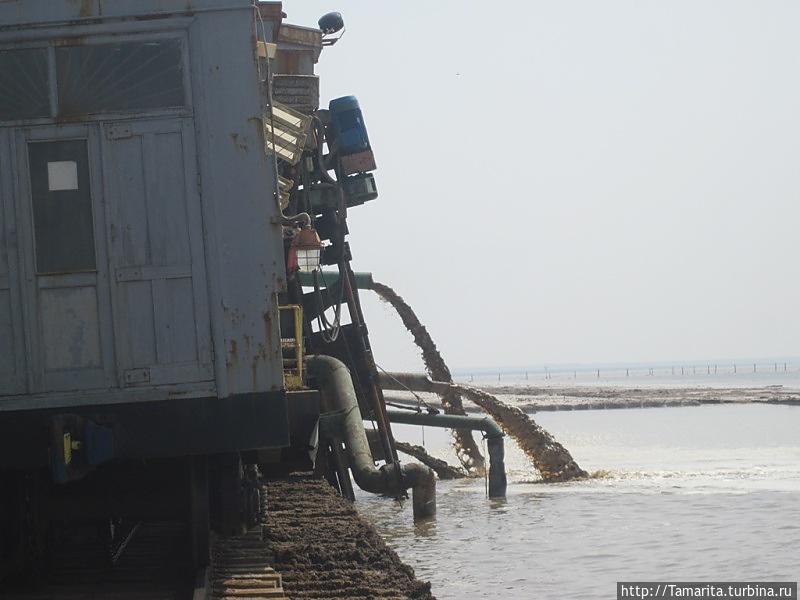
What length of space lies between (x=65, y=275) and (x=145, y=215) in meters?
0.62

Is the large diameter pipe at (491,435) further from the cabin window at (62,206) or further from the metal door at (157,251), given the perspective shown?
the cabin window at (62,206)

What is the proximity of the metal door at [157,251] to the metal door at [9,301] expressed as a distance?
604 mm

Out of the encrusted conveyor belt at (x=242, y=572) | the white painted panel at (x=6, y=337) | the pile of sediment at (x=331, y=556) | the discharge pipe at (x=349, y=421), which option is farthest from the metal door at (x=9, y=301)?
the discharge pipe at (x=349, y=421)

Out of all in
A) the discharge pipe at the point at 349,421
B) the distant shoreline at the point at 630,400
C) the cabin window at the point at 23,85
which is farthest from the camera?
the distant shoreline at the point at 630,400

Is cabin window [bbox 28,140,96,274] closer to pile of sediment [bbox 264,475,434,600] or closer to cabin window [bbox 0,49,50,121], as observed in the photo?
cabin window [bbox 0,49,50,121]

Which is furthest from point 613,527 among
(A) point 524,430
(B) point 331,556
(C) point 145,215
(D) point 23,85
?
(D) point 23,85

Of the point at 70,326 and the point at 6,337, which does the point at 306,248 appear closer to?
the point at 70,326

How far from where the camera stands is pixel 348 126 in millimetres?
20000

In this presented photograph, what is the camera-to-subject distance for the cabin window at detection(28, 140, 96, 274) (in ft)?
27.0

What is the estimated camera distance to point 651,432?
4416 centimetres

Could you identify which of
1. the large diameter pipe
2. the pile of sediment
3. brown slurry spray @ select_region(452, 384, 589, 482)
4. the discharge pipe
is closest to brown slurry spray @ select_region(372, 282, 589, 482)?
brown slurry spray @ select_region(452, 384, 589, 482)

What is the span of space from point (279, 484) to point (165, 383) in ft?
29.5

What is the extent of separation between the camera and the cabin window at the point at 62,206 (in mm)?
8242

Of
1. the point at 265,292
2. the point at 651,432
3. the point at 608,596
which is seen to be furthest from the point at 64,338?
the point at 651,432
